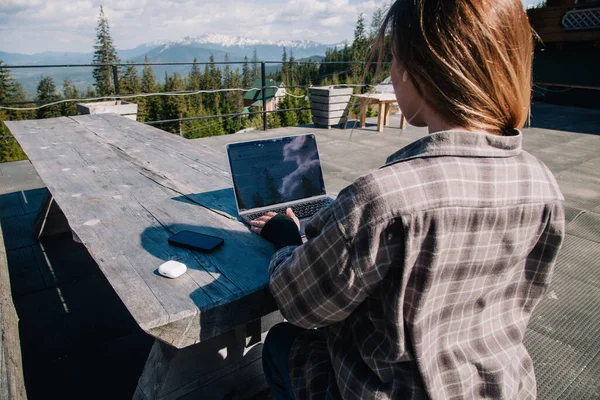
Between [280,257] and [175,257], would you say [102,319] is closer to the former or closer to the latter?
[175,257]

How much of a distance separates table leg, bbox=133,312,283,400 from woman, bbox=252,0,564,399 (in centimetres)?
43

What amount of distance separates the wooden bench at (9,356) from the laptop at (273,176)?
65 centimetres

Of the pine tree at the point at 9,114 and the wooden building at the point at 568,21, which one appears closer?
the wooden building at the point at 568,21

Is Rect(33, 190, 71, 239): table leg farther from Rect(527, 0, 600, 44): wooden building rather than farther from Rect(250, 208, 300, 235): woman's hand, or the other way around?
Rect(527, 0, 600, 44): wooden building

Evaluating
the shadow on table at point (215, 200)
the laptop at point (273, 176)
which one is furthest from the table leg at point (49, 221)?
the laptop at point (273, 176)

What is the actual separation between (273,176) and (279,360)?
0.59 m

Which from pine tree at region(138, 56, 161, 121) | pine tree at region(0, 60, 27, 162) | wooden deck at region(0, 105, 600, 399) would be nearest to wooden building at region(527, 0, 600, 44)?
wooden deck at region(0, 105, 600, 399)

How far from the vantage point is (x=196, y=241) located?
1109 mm

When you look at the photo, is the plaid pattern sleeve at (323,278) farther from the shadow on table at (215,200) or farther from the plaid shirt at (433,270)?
the shadow on table at (215,200)

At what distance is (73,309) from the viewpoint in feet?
6.72

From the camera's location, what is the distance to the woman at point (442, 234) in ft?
2.16

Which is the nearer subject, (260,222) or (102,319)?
(260,222)

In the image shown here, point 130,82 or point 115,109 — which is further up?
point 130,82

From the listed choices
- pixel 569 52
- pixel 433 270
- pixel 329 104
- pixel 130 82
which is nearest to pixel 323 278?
pixel 433 270
